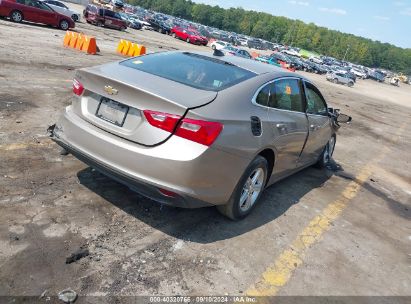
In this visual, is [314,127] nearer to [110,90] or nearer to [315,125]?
[315,125]

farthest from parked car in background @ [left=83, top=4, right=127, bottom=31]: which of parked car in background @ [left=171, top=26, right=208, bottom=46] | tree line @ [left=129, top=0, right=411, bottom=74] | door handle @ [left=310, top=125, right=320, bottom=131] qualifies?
tree line @ [left=129, top=0, right=411, bottom=74]

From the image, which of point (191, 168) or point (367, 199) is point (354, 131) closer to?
point (367, 199)

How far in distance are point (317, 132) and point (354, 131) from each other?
8.49 meters

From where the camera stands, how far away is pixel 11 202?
12.9ft

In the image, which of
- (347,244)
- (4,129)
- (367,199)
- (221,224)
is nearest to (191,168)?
(221,224)

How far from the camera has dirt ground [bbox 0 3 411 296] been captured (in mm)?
3232

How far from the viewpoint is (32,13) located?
23.3 metres

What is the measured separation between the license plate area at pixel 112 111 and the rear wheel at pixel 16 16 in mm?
22235

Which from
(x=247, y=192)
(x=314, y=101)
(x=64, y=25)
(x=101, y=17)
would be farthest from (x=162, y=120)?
(x=101, y=17)

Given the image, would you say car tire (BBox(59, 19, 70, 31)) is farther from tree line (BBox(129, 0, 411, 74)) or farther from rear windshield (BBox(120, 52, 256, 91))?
tree line (BBox(129, 0, 411, 74))

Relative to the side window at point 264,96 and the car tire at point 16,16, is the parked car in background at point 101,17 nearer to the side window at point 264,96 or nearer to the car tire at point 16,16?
the car tire at point 16,16

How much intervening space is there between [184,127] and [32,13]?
23732 mm

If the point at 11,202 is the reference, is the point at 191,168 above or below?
above

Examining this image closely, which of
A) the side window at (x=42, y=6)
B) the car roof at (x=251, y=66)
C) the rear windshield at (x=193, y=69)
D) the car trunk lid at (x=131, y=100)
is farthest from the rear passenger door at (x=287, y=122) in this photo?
the side window at (x=42, y=6)
